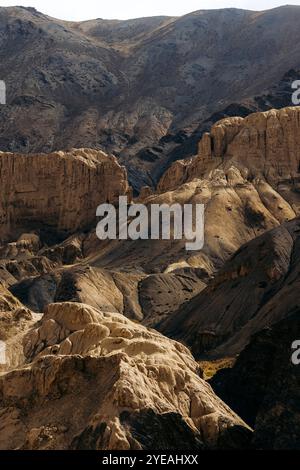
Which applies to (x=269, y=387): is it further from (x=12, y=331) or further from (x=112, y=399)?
(x=12, y=331)

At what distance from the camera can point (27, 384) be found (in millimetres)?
63000

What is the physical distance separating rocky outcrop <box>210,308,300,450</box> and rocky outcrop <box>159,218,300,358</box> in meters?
34.6

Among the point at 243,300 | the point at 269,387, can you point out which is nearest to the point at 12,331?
the point at 269,387

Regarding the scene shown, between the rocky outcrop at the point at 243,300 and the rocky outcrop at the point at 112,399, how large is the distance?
4980cm

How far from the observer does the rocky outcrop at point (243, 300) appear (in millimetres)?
121375

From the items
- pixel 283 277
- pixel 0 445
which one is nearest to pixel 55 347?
pixel 0 445

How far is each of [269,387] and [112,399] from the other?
13.6 m

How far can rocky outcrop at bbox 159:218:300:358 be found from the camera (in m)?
121

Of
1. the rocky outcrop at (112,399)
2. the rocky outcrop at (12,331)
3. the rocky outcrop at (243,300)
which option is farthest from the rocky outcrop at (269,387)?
the rocky outcrop at (243,300)

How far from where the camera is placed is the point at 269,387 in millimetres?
68312

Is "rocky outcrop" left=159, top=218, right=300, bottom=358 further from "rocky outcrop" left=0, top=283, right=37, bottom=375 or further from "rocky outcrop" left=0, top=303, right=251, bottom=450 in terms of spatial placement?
"rocky outcrop" left=0, top=303, right=251, bottom=450

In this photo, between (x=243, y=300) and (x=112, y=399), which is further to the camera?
(x=243, y=300)

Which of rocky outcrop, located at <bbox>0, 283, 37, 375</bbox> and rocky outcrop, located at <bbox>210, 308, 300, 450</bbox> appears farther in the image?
rocky outcrop, located at <bbox>0, 283, 37, 375</bbox>

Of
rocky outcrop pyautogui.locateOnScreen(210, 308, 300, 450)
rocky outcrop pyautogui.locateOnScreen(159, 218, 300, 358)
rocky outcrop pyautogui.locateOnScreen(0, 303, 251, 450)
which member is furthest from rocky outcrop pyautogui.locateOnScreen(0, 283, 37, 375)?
rocky outcrop pyautogui.locateOnScreen(159, 218, 300, 358)
